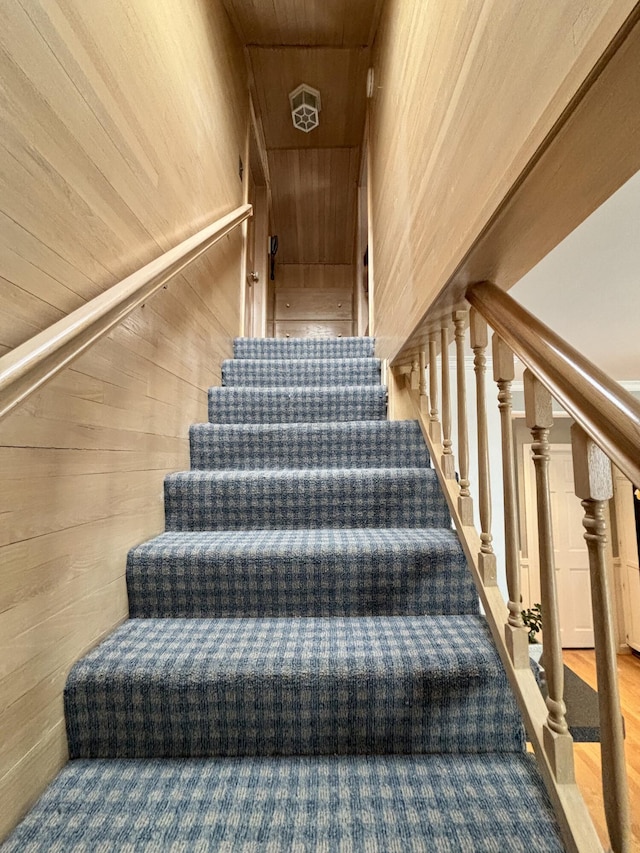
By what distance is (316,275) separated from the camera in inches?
222

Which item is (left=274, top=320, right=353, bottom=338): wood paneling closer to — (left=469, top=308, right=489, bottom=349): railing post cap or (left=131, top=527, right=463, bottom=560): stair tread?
(left=131, top=527, right=463, bottom=560): stair tread

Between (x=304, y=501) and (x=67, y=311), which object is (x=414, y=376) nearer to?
(x=304, y=501)

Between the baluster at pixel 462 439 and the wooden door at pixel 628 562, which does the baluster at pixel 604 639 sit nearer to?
the baluster at pixel 462 439

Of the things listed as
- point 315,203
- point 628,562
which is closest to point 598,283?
point 315,203

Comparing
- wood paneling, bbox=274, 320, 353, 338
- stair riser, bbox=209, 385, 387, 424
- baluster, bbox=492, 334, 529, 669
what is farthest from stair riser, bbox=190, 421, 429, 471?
wood paneling, bbox=274, 320, 353, 338

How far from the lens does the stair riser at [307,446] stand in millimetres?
1725

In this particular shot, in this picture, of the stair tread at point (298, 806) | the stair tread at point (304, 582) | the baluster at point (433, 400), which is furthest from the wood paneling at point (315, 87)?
A: the stair tread at point (298, 806)

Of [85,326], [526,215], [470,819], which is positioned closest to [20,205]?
[85,326]

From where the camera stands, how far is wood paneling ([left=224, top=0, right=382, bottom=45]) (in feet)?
9.02

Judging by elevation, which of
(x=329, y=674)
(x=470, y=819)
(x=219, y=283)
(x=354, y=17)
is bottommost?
(x=470, y=819)

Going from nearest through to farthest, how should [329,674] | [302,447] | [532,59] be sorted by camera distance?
[532,59] → [329,674] → [302,447]

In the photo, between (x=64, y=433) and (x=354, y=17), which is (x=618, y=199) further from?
(x=354, y=17)

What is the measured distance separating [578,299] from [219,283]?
183 cm

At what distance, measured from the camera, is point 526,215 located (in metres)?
0.78
